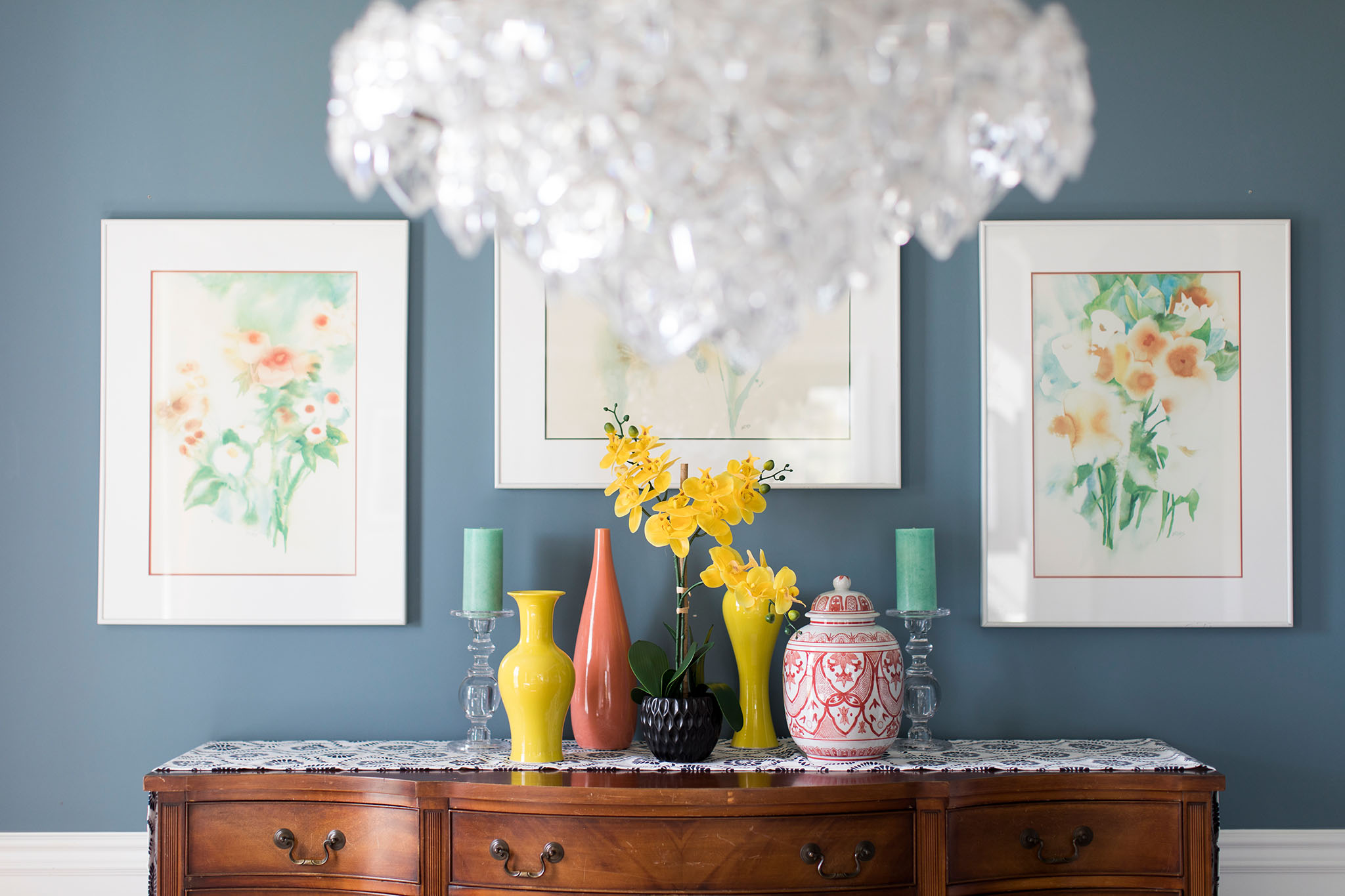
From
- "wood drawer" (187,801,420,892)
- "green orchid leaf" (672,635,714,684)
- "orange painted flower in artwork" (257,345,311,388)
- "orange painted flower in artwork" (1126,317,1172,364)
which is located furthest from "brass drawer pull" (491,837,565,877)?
"orange painted flower in artwork" (1126,317,1172,364)

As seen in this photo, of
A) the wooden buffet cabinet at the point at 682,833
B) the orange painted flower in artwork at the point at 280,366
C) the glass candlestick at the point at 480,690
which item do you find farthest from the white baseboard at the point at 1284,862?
the orange painted flower in artwork at the point at 280,366

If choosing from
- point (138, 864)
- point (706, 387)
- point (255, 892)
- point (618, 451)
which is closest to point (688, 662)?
point (618, 451)

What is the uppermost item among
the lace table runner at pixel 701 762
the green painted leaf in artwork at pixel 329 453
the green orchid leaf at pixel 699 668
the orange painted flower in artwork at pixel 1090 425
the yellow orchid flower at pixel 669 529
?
the orange painted flower in artwork at pixel 1090 425

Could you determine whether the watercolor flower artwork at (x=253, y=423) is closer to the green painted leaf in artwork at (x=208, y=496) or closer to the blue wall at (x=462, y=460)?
the green painted leaf in artwork at (x=208, y=496)

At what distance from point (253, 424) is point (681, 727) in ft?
3.71

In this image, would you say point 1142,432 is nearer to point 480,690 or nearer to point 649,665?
point 649,665

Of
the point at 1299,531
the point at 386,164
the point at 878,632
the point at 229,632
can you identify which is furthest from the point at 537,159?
the point at 1299,531

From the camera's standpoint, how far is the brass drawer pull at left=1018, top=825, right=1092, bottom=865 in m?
1.66

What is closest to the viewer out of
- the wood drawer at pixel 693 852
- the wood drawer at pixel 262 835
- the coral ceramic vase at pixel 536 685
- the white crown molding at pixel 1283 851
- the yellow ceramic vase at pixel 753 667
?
the wood drawer at pixel 693 852

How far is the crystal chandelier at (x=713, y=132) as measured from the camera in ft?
2.92

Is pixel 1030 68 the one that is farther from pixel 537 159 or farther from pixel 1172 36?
pixel 1172 36

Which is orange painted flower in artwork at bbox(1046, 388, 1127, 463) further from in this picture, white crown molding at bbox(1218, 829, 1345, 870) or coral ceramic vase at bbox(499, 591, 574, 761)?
coral ceramic vase at bbox(499, 591, 574, 761)

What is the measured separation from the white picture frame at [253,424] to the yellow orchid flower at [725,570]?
695 mm

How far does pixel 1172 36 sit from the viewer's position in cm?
207
